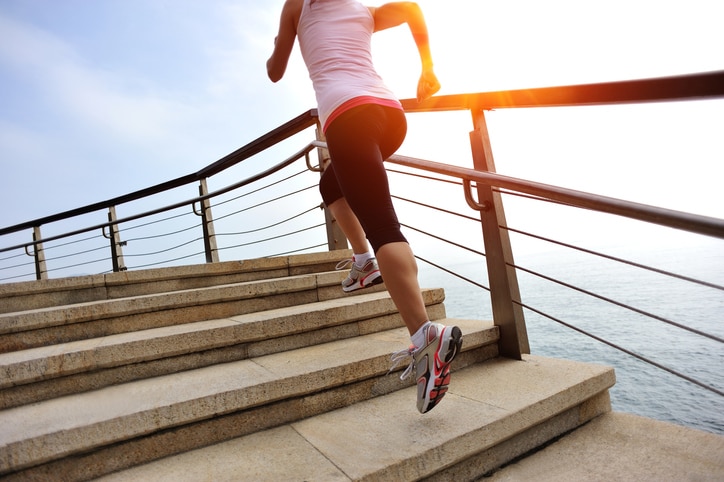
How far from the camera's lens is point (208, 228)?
4172 millimetres

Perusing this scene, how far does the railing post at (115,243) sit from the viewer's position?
459 centimetres

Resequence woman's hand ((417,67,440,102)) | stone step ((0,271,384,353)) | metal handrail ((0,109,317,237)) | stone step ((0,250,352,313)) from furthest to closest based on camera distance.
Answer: metal handrail ((0,109,317,237)), stone step ((0,250,352,313)), stone step ((0,271,384,353)), woman's hand ((417,67,440,102))

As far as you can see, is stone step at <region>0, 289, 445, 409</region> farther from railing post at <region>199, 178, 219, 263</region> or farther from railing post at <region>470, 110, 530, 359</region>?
railing post at <region>199, 178, 219, 263</region>

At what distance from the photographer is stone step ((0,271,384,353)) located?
1857 millimetres

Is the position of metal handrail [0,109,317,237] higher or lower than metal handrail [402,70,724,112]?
higher

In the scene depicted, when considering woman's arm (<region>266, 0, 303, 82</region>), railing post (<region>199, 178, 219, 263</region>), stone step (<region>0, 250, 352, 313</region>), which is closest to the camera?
woman's arm (<region>266, 0, 303, 82</region>)

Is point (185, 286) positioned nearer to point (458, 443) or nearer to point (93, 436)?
point (93, 436)

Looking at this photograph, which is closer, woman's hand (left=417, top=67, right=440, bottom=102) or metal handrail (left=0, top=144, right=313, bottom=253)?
woman's hand (left=417, top=67, right=440, bottom=102)

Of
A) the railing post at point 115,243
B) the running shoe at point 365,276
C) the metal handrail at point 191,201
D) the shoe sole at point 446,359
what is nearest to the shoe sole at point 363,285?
the running shoe at point 365,276

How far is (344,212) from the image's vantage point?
1.85 metres

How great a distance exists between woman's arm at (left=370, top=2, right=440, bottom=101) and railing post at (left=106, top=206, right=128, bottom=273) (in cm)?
422

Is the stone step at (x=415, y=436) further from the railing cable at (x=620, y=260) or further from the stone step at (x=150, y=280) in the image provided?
the stone step at (x=150, y=280)

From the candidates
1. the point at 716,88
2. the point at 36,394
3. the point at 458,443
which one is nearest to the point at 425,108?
the point at 716,88

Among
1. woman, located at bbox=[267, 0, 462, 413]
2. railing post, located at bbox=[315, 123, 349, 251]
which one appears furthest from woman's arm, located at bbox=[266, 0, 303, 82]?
railing post, located at bbox=[315, 123, 349, 251]
